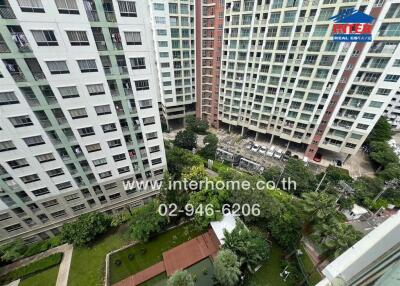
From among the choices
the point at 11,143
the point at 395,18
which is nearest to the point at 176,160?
the point at 11,143

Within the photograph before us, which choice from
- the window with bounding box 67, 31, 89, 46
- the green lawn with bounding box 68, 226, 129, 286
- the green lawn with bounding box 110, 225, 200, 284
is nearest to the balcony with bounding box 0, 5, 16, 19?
the window with bounding box 67, 31, 89, 46

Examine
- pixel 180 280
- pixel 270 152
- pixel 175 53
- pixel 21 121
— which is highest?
pixel 175 53

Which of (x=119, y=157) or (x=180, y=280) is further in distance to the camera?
(x=119, y=157)

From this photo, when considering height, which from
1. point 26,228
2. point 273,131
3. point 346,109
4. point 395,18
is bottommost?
point 26,228

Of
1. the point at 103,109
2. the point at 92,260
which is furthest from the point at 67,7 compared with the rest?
the point at 92,260

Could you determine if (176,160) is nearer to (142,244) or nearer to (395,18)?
(142,244)

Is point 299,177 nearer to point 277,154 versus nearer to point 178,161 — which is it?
point 277,154

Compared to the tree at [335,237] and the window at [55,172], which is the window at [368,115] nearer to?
the tree at [335,237]
